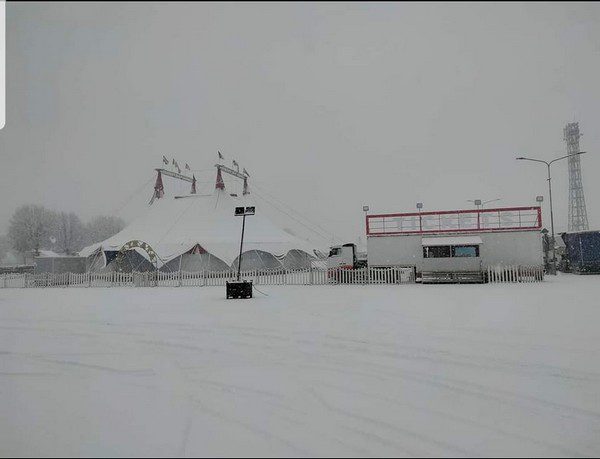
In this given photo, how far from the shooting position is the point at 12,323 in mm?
9867

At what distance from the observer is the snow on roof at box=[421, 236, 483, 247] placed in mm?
20656

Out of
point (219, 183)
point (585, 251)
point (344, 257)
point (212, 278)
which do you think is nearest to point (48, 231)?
point (219, 183)

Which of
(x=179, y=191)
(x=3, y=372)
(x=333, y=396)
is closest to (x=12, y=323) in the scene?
(x=3, y=372)

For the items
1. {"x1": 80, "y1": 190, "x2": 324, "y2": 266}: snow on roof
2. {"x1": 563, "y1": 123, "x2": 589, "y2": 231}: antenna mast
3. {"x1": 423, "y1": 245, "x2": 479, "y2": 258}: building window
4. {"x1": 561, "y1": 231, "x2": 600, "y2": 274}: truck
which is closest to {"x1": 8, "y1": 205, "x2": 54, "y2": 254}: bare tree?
{"x1": 80, "y1": 190, "x2": 324, "y2": 266}: snow on roof

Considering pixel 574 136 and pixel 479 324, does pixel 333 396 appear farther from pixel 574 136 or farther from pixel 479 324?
pixel 574 136

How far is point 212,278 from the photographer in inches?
960

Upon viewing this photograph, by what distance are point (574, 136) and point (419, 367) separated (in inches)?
1038

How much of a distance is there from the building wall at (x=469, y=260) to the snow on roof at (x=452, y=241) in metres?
0.71

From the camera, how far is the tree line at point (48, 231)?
61062mm

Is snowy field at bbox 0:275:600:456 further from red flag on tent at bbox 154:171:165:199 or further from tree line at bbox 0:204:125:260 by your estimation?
tree line at bbox 0:204:125:260

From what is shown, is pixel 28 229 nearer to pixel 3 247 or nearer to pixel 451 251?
pixel 3 247

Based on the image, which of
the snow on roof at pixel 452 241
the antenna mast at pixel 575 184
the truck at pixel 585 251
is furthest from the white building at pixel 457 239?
the antenna mast at pixel 575 184

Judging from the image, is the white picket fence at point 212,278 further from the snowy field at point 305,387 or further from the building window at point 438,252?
the snowy field at point 305,387

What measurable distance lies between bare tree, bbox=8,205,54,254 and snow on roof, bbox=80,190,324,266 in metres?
39.5
